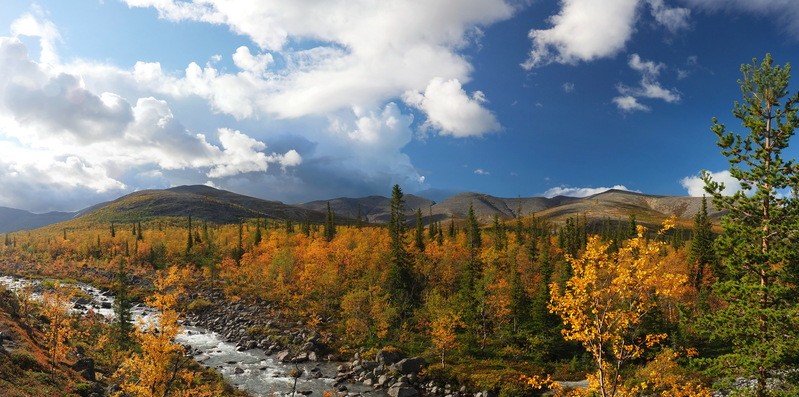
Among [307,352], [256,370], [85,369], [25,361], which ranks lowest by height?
[256,370]

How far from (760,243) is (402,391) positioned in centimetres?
3778

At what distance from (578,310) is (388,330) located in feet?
186

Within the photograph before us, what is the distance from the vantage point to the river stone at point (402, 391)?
46.7 meters

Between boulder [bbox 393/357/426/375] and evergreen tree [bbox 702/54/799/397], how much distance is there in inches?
1508

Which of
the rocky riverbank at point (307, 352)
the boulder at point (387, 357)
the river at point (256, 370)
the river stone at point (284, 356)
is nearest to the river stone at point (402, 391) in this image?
the rocky riverbank at point (307, 352)

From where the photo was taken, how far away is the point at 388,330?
67.9 metres

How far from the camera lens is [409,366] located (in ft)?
173

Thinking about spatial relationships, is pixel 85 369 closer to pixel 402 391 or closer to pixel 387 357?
pixel 402 391

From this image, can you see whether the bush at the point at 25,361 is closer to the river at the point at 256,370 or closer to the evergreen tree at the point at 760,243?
the river at the point at 256,370

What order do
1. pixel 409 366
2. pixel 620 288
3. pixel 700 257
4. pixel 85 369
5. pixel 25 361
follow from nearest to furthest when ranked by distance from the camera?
1. pixel 620 288
2. pixel 25 361
3. pixel 85 369
4. pixel 409 366
5. pixel 700 257

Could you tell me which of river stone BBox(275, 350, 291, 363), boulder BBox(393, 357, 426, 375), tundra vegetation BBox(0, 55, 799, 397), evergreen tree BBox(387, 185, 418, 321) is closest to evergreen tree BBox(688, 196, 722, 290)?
tundra vegetation BBox(0, 55, 799, 397)

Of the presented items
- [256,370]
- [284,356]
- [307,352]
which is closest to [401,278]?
[307,352]

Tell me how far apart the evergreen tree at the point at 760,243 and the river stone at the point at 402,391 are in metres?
34.2

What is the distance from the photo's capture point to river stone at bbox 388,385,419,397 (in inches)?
1839
